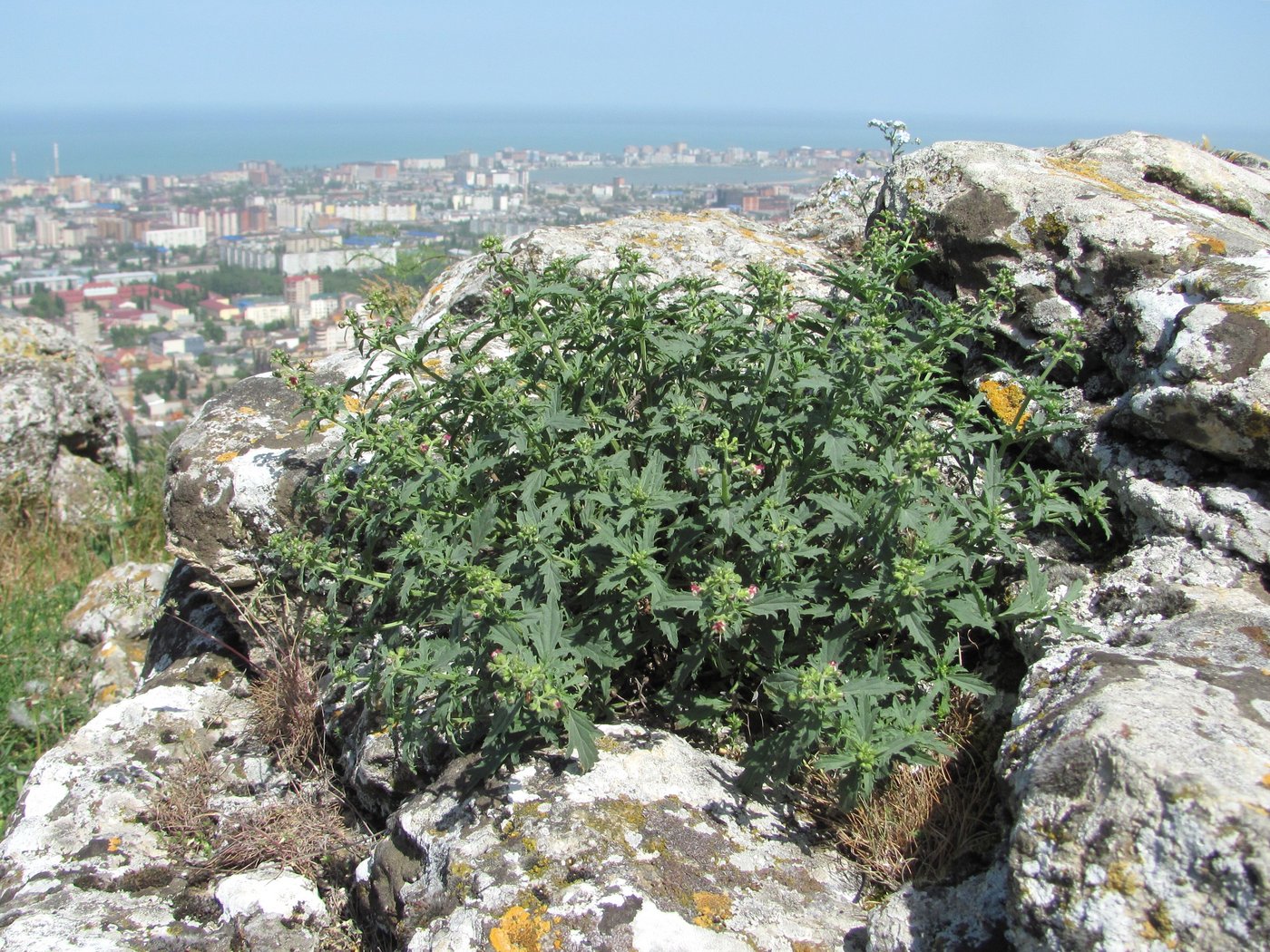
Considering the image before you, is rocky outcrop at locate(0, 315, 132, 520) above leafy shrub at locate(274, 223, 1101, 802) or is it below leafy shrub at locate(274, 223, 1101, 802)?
below

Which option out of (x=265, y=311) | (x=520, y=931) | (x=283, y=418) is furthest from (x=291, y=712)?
(x=265, y=311)

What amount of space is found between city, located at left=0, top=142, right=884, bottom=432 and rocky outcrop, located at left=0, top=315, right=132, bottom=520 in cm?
80

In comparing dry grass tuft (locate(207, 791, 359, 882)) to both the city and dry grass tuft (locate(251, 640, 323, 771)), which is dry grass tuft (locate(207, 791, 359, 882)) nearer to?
dry grass tuft (locate(251, 640, 323, 771))

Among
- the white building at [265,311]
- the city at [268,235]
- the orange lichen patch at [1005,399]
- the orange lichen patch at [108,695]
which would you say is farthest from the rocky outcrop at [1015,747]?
the white building at [265,311]

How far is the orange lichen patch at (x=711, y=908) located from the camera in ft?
9.46

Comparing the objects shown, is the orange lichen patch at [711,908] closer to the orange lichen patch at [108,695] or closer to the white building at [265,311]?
the orange lichen patch at [108,695]

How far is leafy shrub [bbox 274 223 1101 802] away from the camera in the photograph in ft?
10.4

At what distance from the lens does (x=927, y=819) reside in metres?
3.29

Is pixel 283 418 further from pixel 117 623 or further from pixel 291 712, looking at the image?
pixel 117 623

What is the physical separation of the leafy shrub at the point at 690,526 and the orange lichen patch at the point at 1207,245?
4.92ft

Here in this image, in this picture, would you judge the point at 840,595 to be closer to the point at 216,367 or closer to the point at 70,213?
the point at 216,367

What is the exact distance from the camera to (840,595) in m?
3.44

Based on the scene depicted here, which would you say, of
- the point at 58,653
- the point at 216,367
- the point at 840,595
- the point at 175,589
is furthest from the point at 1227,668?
the point at 216,367

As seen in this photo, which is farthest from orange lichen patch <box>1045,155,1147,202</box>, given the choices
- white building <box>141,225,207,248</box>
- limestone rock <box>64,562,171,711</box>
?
white building <box>141,225,207,248</box>
